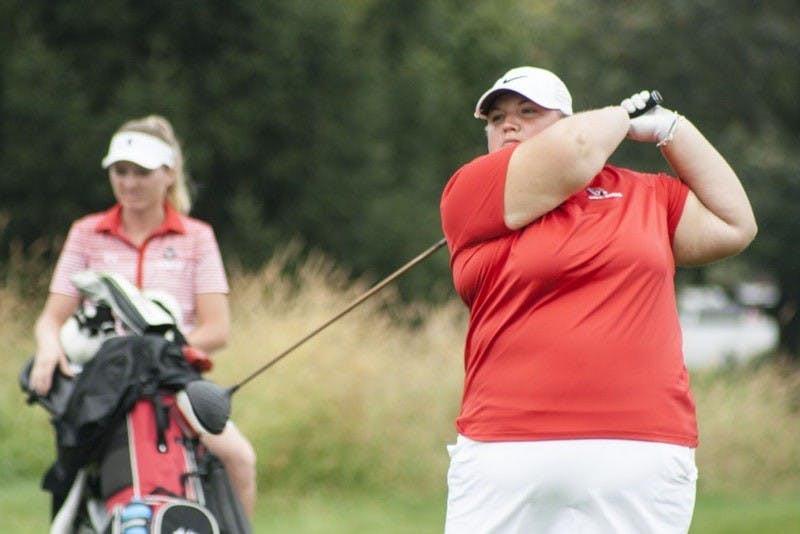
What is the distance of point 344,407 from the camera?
10852mm

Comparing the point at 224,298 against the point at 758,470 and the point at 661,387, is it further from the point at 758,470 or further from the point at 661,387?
the point at 758,470

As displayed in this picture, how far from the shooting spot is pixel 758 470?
1325 cm

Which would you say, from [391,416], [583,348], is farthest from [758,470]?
[583,348]

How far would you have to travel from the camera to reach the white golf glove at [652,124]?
13.4 ft

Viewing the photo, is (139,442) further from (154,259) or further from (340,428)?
(340,428)

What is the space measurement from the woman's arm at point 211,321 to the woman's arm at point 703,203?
2.49 m

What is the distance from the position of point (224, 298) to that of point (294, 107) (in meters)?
12.5

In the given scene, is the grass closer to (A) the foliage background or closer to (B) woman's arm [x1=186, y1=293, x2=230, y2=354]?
(B) woman's arm [x1=186, y1=293, x2=230, y2=354]

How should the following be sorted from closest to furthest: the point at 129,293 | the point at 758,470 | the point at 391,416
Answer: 1. the point at 129,293
2. the point at 391,416
3. the point at 758,470

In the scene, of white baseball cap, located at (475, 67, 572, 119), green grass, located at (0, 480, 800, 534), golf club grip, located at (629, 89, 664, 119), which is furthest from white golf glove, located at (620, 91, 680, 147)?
green grass, located at (0, 480, 800, 534)

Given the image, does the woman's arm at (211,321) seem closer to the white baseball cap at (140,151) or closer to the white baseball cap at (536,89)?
the white baseball cap at (140,151)

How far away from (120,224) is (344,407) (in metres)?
4.83

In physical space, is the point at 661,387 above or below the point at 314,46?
below

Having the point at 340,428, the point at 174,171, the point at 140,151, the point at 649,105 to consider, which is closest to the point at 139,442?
the point at 140,151
